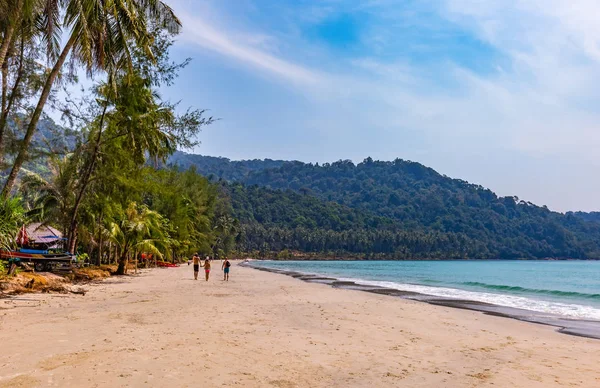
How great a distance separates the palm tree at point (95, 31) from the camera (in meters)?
12.8

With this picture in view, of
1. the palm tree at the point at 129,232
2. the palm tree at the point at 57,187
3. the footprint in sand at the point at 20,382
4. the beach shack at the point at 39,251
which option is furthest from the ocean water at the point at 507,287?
the palm tree at the point at 57,187

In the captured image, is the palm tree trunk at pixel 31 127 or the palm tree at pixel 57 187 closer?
the palm tree trunk at pixel 31 127

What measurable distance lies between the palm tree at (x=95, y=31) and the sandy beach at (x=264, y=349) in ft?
19.7

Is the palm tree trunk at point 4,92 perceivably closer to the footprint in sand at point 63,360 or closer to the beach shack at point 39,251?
the beach shack at point 39,251

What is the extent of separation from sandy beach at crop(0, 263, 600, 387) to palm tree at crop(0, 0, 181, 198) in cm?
600

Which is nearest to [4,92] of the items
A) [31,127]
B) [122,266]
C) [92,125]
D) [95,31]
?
[31,127]

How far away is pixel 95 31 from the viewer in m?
13.8

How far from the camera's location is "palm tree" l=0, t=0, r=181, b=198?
1280cm

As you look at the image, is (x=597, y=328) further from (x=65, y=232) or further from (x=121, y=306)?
(x=65, y=232)

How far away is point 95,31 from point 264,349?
11251 mm

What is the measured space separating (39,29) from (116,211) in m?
15.1

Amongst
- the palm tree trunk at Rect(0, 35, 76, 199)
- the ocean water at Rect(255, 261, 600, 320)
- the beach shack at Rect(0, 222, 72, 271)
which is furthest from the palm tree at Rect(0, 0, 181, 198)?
the ocean water at Rect(255, 261, 600, 320)

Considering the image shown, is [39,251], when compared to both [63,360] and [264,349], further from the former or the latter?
[264,349]

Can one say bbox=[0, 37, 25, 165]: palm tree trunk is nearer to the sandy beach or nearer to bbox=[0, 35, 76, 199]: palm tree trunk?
bbox=[0, 35, 76, 199]: palm tree trunk
